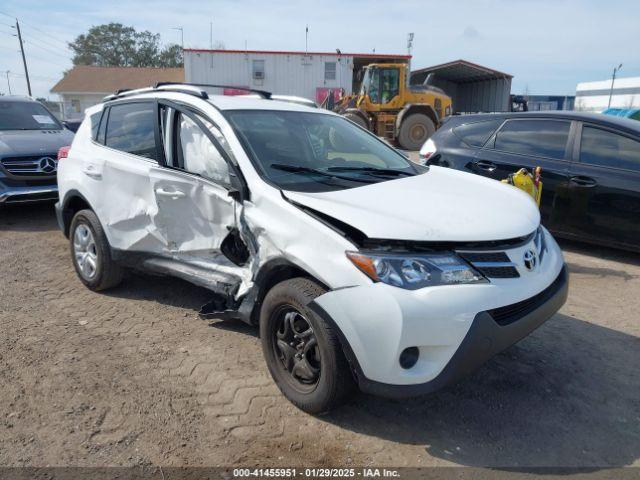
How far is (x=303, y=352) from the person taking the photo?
2.78 metres

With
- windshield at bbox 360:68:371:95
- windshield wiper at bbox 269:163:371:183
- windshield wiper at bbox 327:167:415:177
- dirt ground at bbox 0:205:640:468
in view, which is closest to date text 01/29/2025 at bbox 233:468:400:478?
dirt ground at bbox 0:205:640:468

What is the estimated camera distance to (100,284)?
4516 mm

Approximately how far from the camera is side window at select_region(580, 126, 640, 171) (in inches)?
211

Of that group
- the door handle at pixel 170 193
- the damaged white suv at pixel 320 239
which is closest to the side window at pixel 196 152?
the damaged white suv at pixel 320 239

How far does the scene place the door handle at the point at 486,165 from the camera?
20.3 feet

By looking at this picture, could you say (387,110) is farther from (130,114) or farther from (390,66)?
(130,114)

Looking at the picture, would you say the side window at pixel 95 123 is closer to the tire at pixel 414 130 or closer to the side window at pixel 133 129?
the side window at pixel 133 129

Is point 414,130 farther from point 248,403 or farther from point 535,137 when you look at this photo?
point 248,403

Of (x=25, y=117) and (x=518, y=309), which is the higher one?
(x=25, y=117)

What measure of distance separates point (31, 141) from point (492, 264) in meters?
7.25

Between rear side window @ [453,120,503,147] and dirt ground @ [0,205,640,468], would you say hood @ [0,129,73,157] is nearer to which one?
dirt ground @ [0,205,640,468]

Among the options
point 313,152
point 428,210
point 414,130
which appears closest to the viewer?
point 428,210

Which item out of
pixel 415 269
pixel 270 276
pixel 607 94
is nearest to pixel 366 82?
pixel 270 276

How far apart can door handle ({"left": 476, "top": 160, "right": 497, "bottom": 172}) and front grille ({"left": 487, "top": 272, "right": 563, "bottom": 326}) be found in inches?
143
